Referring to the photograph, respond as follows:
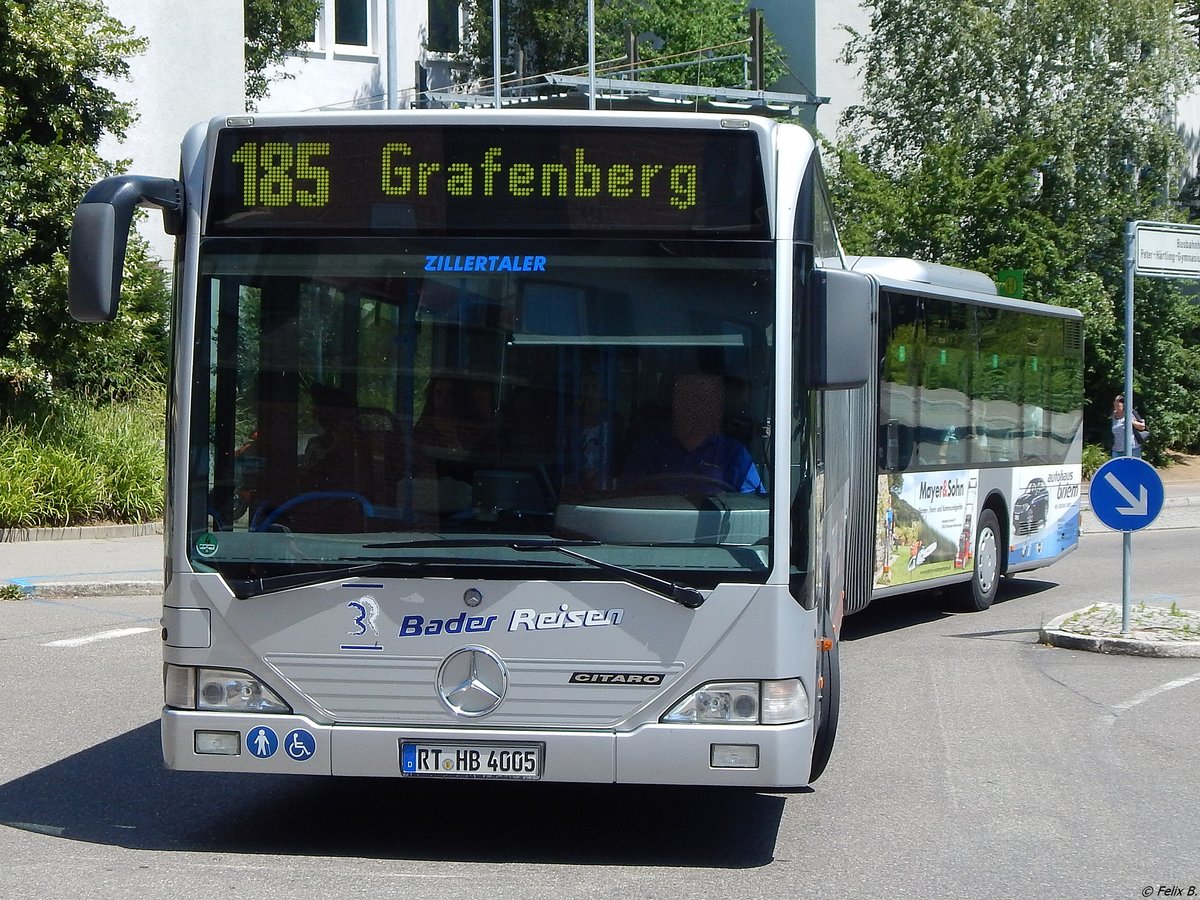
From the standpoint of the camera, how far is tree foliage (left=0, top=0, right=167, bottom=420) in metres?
19.0

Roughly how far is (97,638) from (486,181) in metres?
7.53

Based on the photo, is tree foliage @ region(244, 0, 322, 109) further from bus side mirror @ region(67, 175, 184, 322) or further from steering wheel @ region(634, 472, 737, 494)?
steering wheel @ region(634, 472, 737, 494)

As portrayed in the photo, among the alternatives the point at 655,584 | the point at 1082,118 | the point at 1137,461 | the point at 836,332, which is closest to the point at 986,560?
the point at 1137,461

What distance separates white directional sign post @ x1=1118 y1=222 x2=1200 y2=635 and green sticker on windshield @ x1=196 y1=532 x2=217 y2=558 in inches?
286

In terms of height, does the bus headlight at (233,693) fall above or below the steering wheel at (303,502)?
below

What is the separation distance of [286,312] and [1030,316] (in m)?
10.2

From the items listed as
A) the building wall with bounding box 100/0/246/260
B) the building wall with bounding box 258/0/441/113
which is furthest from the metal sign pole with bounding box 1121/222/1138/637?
the building wall with bounding box 258/0/441/113

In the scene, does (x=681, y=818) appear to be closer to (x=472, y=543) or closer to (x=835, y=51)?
(x=472, y=543)

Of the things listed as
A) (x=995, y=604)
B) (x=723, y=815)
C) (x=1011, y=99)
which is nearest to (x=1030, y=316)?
(x=995, y=604)

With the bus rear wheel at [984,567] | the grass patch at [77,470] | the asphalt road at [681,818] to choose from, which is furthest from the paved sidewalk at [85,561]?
the bus rear wheel at [984,567]

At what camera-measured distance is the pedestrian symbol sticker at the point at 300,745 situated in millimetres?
5676

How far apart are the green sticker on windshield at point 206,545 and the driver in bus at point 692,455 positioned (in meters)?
1.54

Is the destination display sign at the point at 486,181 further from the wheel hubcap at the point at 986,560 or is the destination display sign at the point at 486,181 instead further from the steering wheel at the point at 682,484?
the wheel hubcap at the point at 986,560

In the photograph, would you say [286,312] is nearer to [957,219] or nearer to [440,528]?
[440,528]
